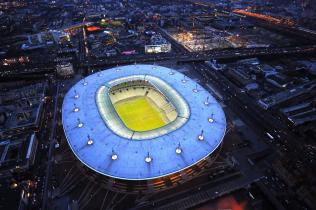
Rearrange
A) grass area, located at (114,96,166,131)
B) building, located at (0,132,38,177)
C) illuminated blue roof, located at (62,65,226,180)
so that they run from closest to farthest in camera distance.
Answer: illuminated blue roof, located at (62,65,226,180) → building, located at (0,132,38,177) → grass area, located at (114,96,166,131)

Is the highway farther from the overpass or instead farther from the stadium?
the overpass

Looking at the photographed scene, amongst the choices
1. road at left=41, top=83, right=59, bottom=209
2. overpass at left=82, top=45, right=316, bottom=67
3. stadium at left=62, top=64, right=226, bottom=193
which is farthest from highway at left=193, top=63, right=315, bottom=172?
road at left=41, top=83, right=59, bottom=209

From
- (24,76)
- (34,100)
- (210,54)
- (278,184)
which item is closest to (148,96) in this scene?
(34,100)

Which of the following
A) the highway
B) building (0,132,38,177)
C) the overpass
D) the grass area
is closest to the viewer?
building (0,132,38,177)

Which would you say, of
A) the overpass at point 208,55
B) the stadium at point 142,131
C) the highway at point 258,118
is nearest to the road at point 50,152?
the stadium at point 142,131

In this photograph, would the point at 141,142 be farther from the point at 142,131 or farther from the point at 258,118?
the point at 258,118

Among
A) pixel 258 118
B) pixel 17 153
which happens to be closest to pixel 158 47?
pixel 258 118

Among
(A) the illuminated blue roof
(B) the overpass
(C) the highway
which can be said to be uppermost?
(B) the overpass
